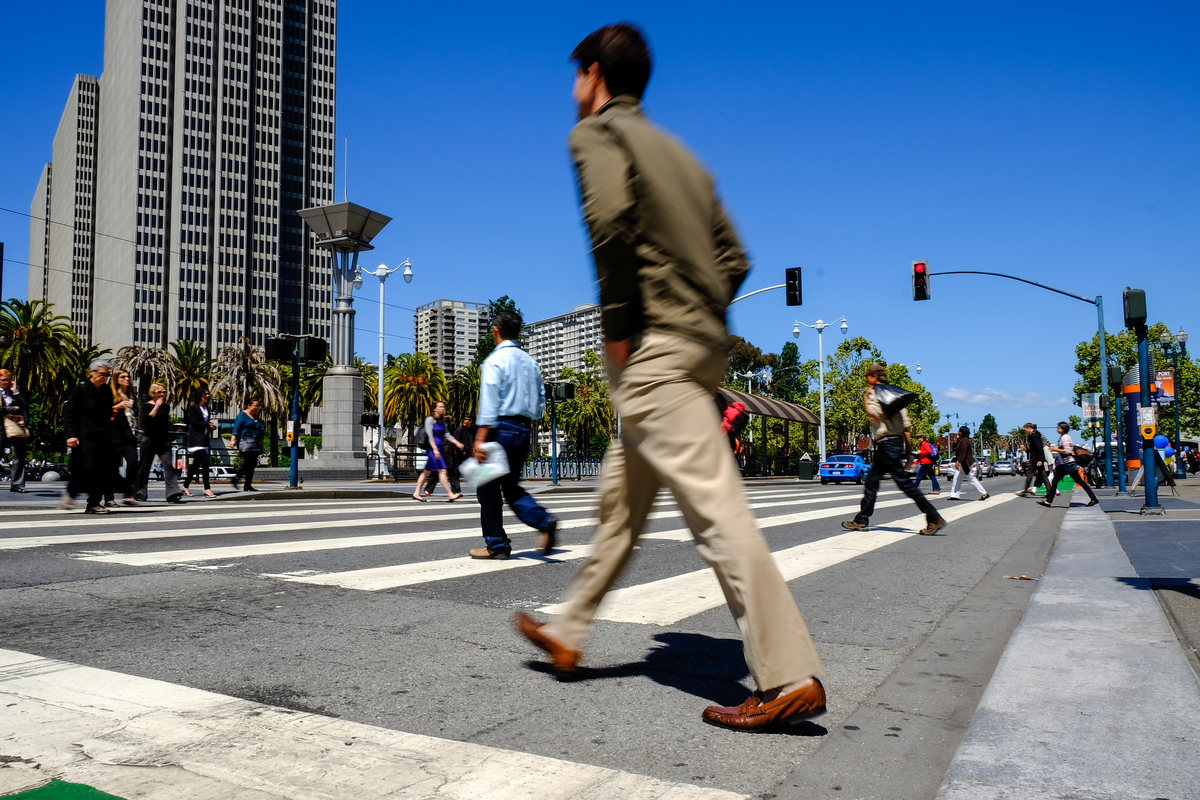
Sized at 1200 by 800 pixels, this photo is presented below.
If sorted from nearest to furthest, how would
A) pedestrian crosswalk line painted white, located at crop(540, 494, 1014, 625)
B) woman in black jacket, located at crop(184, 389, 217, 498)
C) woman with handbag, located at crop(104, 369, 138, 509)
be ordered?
1. pedestrian crosswalk line painted white, located at crop(540, 494, 1014, 625)
2. woman with handbag, located at crop(104, 369, 138, 509)
3. woman in black jacket, located at crop(184, 389, 217, 498)

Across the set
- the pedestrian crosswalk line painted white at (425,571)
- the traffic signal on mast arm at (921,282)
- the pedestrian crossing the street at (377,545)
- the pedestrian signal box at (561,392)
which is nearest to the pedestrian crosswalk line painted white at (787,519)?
the pedestrian crossing the street at (377,545)

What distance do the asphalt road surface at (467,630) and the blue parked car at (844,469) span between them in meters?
29.9

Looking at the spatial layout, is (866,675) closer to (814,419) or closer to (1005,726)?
(1005,726)

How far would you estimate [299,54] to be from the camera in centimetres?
12181

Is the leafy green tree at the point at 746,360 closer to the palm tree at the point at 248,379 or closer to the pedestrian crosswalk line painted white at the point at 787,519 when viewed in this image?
the palm tree at the point at 248,379

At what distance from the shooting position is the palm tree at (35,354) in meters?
43.7

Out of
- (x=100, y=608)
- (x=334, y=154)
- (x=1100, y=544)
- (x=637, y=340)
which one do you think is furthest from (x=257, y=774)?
(x=334, y=154)

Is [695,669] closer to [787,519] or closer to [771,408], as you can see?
[787,519]

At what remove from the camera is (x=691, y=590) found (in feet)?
14.5

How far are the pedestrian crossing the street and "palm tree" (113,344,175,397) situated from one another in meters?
58.5

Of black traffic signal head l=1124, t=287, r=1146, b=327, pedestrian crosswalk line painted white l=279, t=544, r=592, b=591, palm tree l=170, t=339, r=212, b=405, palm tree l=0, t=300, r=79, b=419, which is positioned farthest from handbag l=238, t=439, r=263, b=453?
palm tree l=170, t=339, r=212, b=405

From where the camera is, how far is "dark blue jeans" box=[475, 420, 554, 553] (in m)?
5.18

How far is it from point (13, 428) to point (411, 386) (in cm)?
5692

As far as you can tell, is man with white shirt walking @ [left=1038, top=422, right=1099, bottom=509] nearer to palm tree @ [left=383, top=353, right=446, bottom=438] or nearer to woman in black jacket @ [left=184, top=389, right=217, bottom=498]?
woman in black jacket @ [left=184, top=389, right=217, bottom=498]
